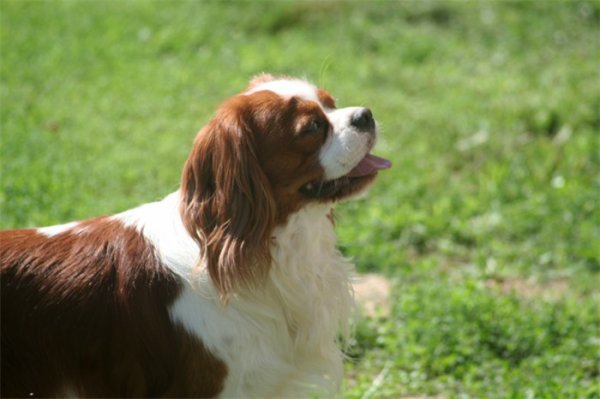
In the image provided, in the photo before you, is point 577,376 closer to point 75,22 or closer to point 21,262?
point 21,262

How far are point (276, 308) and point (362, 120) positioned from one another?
83cm

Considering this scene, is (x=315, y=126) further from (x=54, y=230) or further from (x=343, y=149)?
(x=54, y=230)

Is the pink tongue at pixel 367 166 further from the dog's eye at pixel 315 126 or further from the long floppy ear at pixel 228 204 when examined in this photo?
the long floppy ear at pixel 228 204

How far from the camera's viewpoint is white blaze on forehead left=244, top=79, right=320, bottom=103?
4.19 m

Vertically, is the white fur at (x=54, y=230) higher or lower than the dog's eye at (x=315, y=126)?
lower

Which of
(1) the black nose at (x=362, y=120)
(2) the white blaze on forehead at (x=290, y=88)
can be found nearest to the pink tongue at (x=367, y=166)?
(1) the black nose at (x=362, y=120)

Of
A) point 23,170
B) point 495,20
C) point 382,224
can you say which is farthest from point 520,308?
point 495,20

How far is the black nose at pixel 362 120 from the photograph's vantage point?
13.6 feet

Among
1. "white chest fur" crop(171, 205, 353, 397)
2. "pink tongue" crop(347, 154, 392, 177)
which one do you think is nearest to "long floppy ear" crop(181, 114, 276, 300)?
"white chest fur" crop(171, 205, 353, 397)

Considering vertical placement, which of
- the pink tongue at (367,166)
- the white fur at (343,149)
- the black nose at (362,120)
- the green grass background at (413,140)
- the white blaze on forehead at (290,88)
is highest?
the white blaze on forehead at (290,88)

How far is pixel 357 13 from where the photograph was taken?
10820mm

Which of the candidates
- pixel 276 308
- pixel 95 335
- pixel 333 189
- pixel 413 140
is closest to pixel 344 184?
pixel 333 189

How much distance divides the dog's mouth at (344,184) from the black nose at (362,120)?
0.45 ft

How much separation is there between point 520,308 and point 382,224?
1.31m
